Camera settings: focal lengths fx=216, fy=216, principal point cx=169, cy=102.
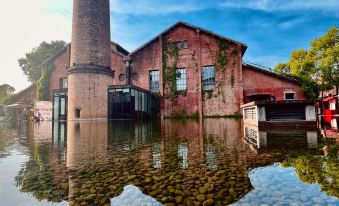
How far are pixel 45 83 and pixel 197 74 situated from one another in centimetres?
1960

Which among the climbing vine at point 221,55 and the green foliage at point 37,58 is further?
the green foliage at point 37,58

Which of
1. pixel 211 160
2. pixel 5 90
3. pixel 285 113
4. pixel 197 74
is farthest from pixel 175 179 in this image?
pixel 5 90

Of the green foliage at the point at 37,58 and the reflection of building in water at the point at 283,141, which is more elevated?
the green foliage at the point at 37,58

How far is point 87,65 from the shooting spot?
61.3 feet

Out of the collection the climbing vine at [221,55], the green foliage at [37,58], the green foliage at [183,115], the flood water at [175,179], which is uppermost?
the green foliage at [37,58]

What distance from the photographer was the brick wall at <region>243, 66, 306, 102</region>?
2031 centimetres

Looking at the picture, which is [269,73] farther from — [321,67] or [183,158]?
[183,158]

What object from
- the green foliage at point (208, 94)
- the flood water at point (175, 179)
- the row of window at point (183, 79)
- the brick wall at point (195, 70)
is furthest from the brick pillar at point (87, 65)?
the flood water at point (175, 179)

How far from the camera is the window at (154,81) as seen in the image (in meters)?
23.5

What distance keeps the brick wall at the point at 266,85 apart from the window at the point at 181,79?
611 centimetres

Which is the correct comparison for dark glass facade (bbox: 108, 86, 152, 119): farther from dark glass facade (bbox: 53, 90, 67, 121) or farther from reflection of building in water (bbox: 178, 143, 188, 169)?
reflection of building in water (bbox: 178, 143, 188, 169)

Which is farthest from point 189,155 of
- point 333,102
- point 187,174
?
point 333,102

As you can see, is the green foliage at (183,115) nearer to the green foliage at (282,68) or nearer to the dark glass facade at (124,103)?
the dark glass facade at (124,103)

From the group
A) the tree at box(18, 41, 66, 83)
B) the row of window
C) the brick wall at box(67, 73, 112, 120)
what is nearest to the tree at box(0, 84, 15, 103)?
the tree at box(18, 41, 66, 83)
